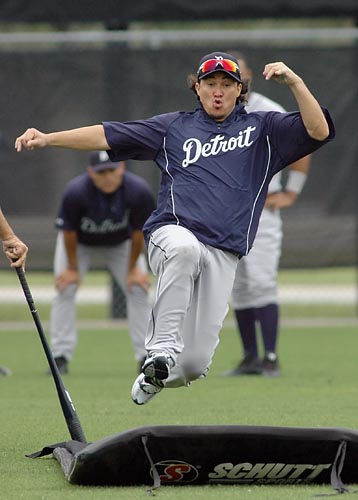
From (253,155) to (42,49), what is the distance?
7.16m

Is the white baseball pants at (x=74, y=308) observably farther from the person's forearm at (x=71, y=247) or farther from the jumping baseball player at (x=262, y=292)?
the jumping baseball player at (x=262, y=292)

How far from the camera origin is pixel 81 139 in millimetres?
5969

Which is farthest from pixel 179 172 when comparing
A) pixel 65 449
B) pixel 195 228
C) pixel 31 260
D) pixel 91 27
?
pixel 91 27

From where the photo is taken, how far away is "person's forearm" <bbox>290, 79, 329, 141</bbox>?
226 inches

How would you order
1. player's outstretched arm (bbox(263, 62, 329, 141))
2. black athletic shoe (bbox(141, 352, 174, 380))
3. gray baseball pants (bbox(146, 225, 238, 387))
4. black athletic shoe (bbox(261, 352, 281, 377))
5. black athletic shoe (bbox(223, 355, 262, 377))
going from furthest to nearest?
black athletic shoe (bbox(223, 355, 262, 377))
black athletic shoe (bbox(261, 352, 281, 377))
gray baseball pants (bbox(146, 225, 238, 387))
player's outstretched arm (bbox(263, 62, 329, 141))
black athletic shoe (bbox(141, 352, 174, 380))

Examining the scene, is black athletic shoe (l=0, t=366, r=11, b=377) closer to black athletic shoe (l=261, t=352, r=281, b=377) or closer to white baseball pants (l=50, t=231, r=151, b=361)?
white baseball pants (l=50, t=231, r=151, b=361)

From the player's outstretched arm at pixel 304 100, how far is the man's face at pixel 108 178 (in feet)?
11.9

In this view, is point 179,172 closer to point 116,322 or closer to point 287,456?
point 287,456

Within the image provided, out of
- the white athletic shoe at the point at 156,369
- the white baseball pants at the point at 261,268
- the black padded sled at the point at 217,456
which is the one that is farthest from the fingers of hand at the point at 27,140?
the white baseball pants at the point at 261,268

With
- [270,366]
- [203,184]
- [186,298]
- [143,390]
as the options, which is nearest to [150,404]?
[270,366]

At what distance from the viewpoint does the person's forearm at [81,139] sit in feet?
19.2

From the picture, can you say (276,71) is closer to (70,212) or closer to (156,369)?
(156,369)

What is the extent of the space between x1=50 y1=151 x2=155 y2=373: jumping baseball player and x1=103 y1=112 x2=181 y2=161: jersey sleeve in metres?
3.04

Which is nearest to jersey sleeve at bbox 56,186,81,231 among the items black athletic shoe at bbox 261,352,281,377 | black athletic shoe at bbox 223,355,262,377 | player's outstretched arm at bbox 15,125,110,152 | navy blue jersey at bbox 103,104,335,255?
black athletic shoe at bbox 223,355,262,377
